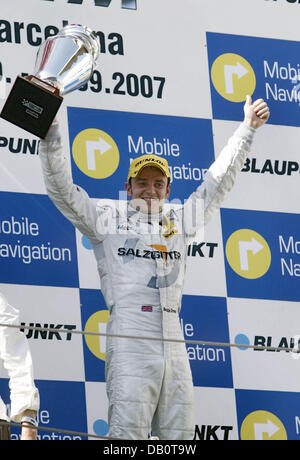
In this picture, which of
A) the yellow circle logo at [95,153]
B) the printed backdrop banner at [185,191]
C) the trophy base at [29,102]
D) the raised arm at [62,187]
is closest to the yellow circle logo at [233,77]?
the printed backdrop banner at [185,191]

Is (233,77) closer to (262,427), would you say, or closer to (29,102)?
(262,427)

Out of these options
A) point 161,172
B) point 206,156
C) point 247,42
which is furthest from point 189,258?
point 247,42

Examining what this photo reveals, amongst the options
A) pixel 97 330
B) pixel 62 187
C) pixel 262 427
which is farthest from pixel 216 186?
pixel 262 427

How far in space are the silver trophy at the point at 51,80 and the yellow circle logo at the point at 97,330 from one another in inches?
37.2

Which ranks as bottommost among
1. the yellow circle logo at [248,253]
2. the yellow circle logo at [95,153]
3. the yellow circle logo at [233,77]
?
the yellow circle logo at [248,253]

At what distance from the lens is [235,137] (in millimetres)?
3105

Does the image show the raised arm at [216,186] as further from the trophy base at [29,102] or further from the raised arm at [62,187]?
the trophy base at [29,102]

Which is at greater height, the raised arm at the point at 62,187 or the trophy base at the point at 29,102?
the trophy base at the point at 29,102

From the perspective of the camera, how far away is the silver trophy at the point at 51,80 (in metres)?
2.58

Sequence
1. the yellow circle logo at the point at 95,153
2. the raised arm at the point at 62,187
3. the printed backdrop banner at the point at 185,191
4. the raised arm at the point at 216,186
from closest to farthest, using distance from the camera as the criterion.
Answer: the raised arm at the point at 62,187, the raised arm at the point at 216,186, the printed backdrop banner at the point at 185,191, the yellow circle logo at the point at 95,153

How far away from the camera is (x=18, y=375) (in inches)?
97.6

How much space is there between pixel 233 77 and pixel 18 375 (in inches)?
71.4

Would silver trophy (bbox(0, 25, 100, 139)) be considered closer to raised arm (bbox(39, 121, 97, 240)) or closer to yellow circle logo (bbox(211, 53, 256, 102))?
raised arm (bbox(39, 121, 97, 240))

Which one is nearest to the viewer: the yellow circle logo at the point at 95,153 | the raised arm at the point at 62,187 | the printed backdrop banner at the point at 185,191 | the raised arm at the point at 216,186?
the raised arm at the point at 62,187
